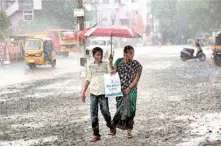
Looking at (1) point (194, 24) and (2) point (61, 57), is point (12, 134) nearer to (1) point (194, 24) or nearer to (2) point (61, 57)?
(2) point (61, 57)

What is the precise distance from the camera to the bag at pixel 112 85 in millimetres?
8578

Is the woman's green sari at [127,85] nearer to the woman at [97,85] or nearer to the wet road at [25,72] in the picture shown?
the woman at [97,85]

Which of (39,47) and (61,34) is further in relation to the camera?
(61,34)

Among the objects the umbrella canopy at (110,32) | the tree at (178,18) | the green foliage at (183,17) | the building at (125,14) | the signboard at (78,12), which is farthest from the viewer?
the tree at (178,18)

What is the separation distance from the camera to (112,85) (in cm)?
859

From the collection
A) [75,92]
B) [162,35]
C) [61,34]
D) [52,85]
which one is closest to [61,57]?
[61,34]

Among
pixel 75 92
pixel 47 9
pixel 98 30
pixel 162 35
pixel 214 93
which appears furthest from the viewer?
pixel 162 35

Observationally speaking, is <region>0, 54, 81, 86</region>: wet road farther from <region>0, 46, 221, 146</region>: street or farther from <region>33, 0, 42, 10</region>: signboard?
<region>33, 0, 42, 10</region>: signboard

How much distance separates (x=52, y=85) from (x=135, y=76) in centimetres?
1091

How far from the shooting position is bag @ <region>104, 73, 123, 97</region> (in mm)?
8578

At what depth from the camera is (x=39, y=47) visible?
2891 cm

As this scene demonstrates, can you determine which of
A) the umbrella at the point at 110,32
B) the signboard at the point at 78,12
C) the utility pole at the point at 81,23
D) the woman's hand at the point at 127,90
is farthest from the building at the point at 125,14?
the woman's hand at the point at 127,90

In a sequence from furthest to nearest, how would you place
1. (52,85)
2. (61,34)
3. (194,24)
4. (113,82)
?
(194,24), (61,34), (52,85), (113,82)

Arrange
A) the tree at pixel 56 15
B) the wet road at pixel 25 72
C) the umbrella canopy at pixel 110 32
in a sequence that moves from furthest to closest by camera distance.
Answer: the tree at pixel 56 15
the wet road at pixel 25 72
the umbrella canopy at pixel 110 32
